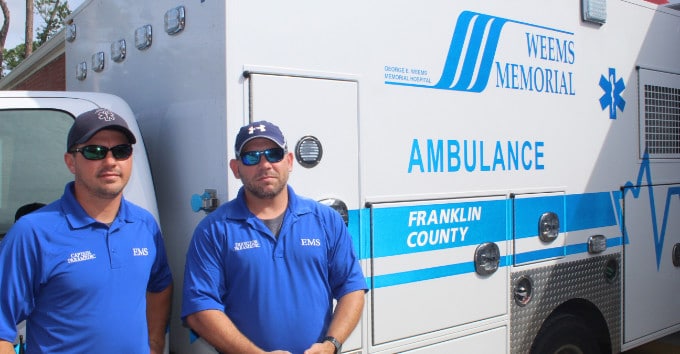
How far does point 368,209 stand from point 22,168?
150 centimetres

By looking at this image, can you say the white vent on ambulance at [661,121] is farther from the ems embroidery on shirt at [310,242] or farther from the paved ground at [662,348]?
the ems embroidery on shirt at [310,242]

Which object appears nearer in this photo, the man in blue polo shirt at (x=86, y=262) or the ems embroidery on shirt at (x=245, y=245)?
the man in blue polo shirt at (x=86, y=262)

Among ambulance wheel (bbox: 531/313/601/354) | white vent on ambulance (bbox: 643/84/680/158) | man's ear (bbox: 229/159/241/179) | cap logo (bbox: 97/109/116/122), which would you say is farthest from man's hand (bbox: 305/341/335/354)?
white vent on ambulance (bbox: 643/84/680/158)

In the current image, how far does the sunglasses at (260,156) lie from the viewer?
2232 mm

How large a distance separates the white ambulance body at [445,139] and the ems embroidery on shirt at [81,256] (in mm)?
584

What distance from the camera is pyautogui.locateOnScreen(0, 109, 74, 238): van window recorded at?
8.63ft

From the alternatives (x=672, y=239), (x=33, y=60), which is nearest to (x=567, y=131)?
(x=672, y=239)

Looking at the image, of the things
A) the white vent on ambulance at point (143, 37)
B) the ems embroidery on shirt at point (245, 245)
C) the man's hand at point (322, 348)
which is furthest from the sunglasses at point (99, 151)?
the white vent on ambulance at point (143, 37)

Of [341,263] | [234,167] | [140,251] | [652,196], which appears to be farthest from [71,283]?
[652,196]

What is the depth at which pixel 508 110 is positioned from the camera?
3502 mm

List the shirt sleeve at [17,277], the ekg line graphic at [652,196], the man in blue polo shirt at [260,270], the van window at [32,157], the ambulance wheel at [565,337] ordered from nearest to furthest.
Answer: the shirt sleeve at [17,277], the man in blue polo shirt at [260,270], the van window at [32,157], the ambulance wheel at [565,337], the ekg line graphic at [652,196]

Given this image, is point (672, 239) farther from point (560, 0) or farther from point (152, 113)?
point (152, 113)

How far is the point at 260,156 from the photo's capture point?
87.9 inches

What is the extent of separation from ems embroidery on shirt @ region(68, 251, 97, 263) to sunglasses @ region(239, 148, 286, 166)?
23.1 inches
